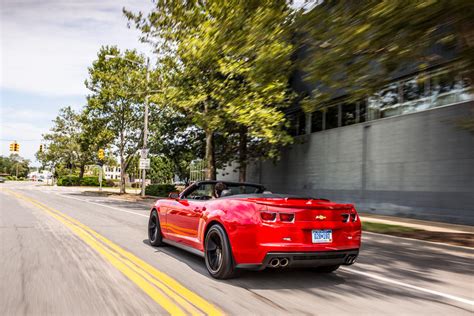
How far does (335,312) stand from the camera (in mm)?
4059

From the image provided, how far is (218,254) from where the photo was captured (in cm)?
541

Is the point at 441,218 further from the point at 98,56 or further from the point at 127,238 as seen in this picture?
the point at 98,56

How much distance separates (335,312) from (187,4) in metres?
8.66

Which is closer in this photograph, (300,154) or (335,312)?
(335,312)

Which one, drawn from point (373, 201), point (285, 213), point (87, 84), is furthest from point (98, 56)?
point (285, 213)

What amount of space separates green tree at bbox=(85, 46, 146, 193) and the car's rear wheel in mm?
27290

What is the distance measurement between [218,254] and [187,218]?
116 centimetres

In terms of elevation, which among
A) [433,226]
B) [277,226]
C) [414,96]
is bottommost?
[433,226]

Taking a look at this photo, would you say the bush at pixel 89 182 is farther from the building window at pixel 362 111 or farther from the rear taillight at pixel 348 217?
the rear taillight at pixel 348 217

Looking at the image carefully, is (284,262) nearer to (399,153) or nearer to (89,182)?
(399,153)

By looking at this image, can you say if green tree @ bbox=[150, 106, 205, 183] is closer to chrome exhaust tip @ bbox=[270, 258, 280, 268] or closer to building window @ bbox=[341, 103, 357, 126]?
building window @ bbox=[341, 103, 357, 126]

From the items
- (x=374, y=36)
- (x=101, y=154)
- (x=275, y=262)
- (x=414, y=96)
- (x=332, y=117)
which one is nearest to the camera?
(x=275, y=262)

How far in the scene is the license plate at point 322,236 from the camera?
4.96 m

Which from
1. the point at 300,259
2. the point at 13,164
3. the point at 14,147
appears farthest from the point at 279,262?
the point at 13,164
